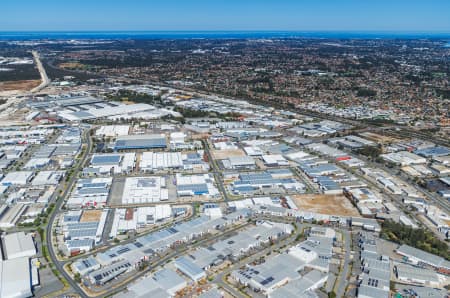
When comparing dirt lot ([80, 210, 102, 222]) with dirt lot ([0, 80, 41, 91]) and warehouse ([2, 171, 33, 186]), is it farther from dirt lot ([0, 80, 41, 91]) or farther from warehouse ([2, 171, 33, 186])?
dirt lot ([0, 80, 41, 91])

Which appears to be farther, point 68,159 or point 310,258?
point 68,159

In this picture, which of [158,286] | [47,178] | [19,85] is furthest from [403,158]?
[19,85]

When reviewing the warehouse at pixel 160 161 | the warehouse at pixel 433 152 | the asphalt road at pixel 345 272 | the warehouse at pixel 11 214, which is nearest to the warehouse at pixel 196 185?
the warehouse at pixel 160 161

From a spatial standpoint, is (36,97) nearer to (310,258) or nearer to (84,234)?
(84,234)

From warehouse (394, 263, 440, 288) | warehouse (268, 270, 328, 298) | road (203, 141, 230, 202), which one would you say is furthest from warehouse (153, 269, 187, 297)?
warehouse (394, 263, 440, 288)

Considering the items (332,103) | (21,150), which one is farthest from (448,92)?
(21,150)

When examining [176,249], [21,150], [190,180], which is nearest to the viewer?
[176,249]
